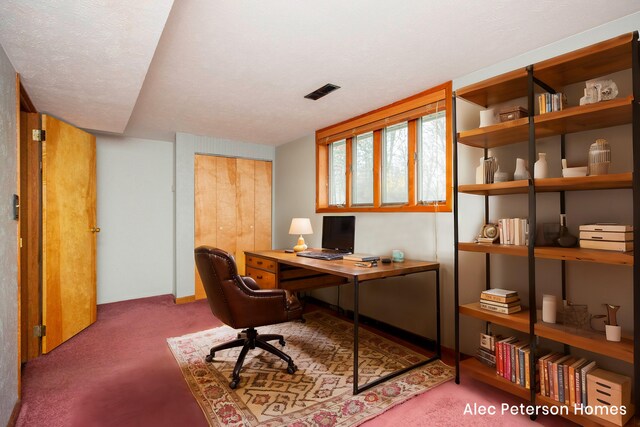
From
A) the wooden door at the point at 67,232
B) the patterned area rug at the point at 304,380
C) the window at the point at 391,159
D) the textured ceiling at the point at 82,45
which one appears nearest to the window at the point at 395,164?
the window at the point at 391,159

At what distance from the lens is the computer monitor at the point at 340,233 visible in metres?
3.37

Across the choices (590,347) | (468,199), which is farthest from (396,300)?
(590,347)

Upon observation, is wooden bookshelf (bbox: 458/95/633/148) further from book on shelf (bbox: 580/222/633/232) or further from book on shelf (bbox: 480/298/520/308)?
book on shelf (bbox: 480/298/520/308)

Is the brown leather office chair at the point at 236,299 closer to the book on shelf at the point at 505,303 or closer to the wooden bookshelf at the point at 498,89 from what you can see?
the book on shelf at the point at 505,303

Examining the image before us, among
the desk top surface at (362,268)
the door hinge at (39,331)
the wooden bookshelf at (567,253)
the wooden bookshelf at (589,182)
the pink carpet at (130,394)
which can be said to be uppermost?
the wooden bookshelf at (589,182)

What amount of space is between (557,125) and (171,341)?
3508mm

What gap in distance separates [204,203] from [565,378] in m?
4.35

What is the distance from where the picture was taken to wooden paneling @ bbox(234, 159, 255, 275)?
501 centimetres

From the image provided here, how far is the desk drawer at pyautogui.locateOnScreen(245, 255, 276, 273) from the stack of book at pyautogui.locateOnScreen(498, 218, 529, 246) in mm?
2018

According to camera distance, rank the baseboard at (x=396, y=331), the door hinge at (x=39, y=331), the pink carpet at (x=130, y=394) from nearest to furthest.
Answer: the pink carpet at (x=130, y=394)
the door hinge at (x=39, y=331)
the baseboard at (x=396, y=331)

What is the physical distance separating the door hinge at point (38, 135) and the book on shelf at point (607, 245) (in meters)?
4.15

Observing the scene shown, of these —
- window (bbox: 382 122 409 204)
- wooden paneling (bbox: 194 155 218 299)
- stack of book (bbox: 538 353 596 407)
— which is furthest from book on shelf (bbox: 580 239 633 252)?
wooden paneling (bbox: 194 155 218 299)

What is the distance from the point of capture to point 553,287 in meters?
2.18

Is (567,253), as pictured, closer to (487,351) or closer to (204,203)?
(487,351)
